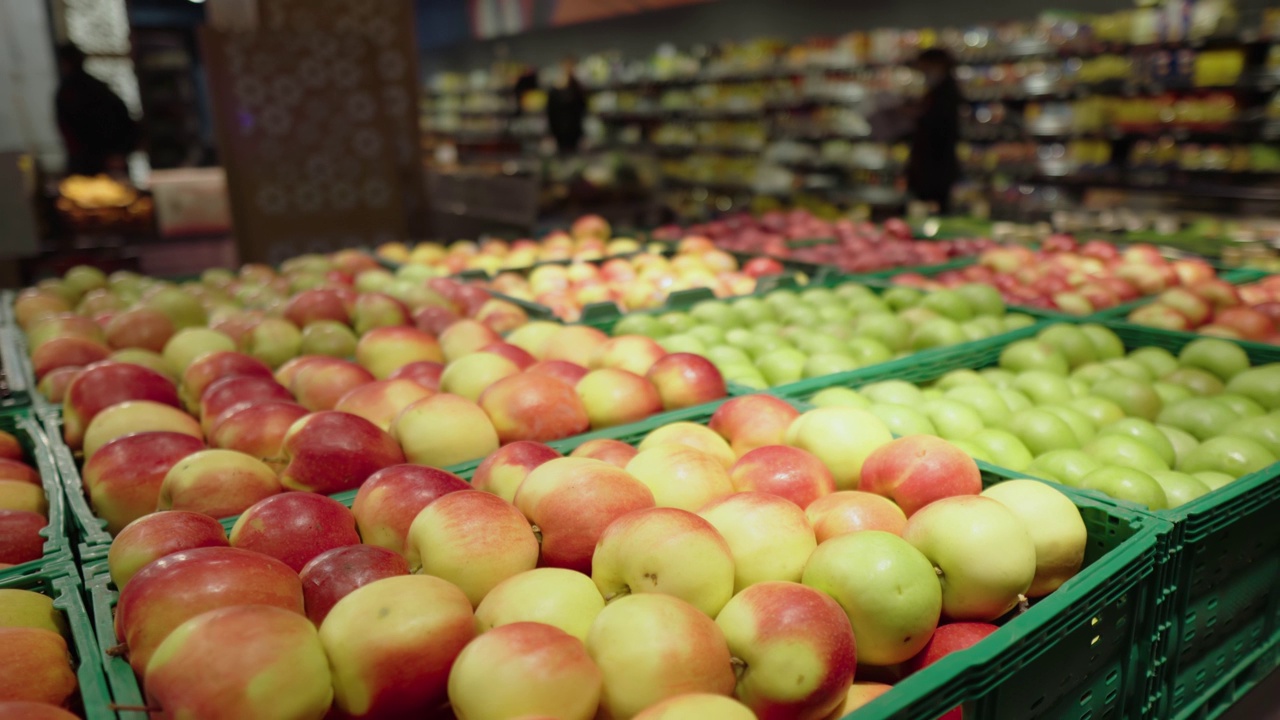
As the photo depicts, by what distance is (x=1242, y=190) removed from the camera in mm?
6816

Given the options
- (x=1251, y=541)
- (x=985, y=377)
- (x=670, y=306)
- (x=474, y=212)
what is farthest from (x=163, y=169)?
(x=1251, y=541)

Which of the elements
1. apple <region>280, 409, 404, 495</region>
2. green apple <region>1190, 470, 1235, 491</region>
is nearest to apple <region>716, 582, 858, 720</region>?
apple <region>280, 409, 404, 495</region>

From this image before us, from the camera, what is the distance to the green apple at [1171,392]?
2113mm

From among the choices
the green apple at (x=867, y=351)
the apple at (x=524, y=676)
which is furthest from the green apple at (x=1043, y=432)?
the apple at (x=524, y=676)

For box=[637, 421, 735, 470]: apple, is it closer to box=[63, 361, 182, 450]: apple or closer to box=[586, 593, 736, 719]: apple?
box=[586, 593, 736, 719]: apple

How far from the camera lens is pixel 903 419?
1.82m

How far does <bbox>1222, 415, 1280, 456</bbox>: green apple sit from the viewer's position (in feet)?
5.83

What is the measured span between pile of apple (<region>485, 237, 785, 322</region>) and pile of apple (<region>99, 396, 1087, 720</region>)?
6.00ft

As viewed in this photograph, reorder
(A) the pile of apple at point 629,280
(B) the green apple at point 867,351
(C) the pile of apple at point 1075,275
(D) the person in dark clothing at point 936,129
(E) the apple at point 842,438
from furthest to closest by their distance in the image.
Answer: (D) the person in dark clothing at point 936,129, (A) the pile of apple at point 629,280, (C) the pile of apple at point 1075,275, (B) the green apple at point 867,351, (E) the apple at point 842,438

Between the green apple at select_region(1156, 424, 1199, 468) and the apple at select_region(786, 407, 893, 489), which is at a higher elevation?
the apple at select_region(786, 407, 893, 489)

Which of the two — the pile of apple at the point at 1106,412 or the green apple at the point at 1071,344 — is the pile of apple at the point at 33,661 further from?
the green apple at the point at 1071,344

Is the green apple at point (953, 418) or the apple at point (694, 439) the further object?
the green apple at point (953, 418)

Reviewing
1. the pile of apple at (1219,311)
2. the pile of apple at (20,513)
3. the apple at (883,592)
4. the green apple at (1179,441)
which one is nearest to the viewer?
the apple at (883,592)

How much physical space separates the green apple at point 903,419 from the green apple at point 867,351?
544 millimetres
